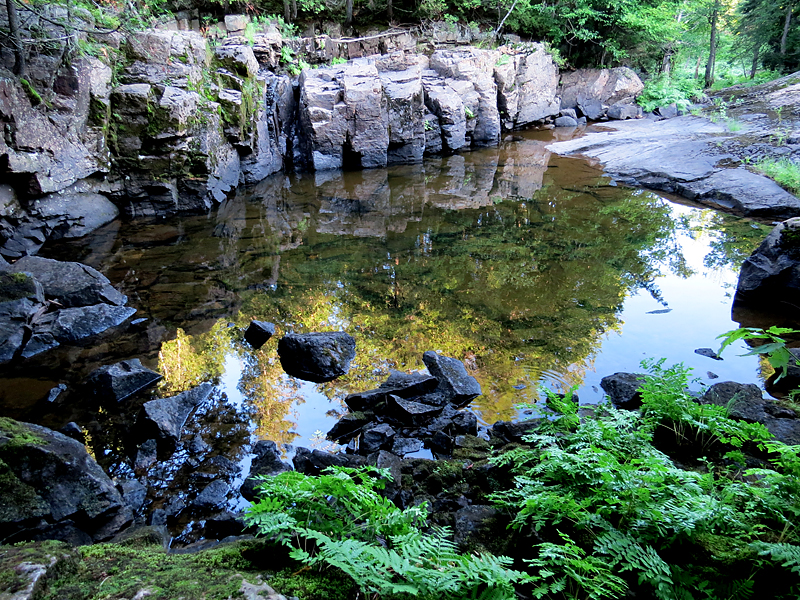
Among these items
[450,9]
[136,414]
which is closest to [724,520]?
[136,414]

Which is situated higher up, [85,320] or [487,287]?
[85,320]

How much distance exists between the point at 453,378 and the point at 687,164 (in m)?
11.0

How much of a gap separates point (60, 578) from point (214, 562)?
1.76 feet

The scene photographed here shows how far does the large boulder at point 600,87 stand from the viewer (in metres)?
22.3

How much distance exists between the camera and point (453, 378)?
4.82m

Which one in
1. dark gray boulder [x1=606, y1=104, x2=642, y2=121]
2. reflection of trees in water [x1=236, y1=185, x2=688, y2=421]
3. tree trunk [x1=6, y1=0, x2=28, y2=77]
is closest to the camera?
reflection of trees in water [x1=236, y1=185, x2=688, y2=421]

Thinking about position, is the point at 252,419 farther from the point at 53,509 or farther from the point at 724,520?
the point at 724,520

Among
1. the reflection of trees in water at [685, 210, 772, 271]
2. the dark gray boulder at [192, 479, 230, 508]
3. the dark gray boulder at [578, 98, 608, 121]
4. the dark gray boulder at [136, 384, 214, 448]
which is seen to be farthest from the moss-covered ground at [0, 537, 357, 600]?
the dark gray boulder at [578, 98, 608, 121]

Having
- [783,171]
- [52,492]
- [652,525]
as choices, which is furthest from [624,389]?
[783,171]

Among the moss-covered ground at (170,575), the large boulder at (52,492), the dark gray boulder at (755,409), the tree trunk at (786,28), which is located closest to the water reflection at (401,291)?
the large boulder at (52,492)

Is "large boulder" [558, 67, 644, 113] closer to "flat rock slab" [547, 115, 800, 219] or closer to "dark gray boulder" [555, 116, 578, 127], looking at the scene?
"dark gray boulder" [555, 116, 578, 127]

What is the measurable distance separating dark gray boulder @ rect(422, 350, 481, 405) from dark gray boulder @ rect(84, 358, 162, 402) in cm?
283

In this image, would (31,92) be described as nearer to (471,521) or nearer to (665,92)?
(471,521)

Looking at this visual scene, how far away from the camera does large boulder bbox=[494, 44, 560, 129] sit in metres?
18.5
